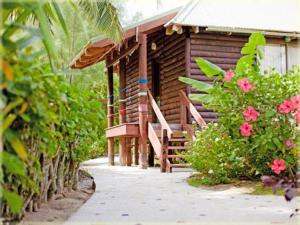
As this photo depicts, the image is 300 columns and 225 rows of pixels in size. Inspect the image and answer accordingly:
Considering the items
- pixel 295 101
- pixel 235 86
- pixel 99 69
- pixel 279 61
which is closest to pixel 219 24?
pixel 279 61

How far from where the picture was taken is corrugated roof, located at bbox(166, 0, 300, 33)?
10757 mm

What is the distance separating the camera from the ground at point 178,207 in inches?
145

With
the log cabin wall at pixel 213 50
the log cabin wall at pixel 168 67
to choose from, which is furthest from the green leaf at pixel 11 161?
the log cabin wall at pixel 168 67

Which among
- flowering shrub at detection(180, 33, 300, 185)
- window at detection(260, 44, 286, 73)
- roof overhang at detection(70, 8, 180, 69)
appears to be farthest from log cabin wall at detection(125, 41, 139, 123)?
flowering shrub at detection(180, 33, 300, 185)

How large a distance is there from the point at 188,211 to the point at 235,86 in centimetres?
250

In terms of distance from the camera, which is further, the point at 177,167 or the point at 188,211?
the point at 177,167

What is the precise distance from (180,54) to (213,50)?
89 cm

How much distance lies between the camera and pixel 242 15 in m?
11.8

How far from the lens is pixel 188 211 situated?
4172 millimetres

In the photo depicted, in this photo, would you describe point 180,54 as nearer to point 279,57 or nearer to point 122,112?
point 279,57

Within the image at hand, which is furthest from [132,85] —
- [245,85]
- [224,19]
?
[245,85]

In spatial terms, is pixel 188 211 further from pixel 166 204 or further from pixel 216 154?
pixel 216 154

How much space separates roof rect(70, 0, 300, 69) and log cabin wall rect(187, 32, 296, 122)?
18.4 inches

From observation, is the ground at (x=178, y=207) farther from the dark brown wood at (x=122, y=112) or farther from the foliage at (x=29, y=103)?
the dark brown wood at (x=122, y=112)
